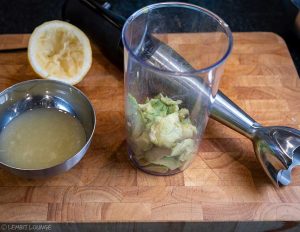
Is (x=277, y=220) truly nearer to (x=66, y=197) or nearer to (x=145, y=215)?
(x=145, y=215)

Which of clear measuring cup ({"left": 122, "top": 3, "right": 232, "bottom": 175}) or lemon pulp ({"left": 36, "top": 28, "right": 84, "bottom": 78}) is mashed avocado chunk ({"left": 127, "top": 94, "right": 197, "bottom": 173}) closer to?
clear measuring cup ({"left": 122, "top": 3, "right": 232, "bottom": 175})

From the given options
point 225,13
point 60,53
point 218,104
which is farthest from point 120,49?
point 225,13

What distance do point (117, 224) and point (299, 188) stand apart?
0.29m

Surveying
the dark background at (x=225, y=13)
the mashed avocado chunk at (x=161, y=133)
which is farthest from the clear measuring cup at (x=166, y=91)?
the dark background at (x=225, y=13)

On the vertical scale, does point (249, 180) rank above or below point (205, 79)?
below

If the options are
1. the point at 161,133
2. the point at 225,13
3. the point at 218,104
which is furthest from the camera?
the point at 225,13

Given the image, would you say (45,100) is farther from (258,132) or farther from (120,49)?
(258,132)

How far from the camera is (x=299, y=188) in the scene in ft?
1.99

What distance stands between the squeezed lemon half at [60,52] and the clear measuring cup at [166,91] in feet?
0.42

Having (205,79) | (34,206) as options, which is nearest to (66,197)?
(34,206)

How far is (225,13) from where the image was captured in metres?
1.06

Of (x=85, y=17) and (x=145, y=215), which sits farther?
(x=85, y=17)

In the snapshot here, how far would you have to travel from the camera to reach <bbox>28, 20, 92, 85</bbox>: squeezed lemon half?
705 mm

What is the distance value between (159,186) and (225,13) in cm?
64
